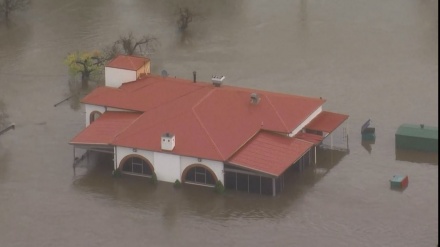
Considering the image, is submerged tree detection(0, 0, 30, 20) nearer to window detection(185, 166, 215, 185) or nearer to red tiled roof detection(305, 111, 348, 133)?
red tiled roof detection(305, 111, 348, 133)

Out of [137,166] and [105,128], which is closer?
[137,166]

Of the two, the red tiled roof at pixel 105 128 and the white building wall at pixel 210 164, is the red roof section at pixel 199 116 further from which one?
the white building wall at pixel 210 164

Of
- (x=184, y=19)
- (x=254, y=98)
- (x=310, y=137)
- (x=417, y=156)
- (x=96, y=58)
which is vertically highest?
(x=184, y=19)

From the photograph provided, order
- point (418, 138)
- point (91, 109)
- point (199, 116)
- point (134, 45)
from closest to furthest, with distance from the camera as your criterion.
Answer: point (199, 116), point (418, 138), point (91, 109), point (134, 45)

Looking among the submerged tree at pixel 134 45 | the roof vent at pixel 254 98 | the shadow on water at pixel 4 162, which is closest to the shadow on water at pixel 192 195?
the shadow on water at pixel 4 162

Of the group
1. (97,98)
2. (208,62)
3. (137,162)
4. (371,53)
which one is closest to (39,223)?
(137,162)

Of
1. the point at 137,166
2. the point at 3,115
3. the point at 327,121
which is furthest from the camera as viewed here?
the point at 3,115

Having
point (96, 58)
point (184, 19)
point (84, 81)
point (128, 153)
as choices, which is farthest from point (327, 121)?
point (184, 19)

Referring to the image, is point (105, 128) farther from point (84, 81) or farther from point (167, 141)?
point (84, 81)
